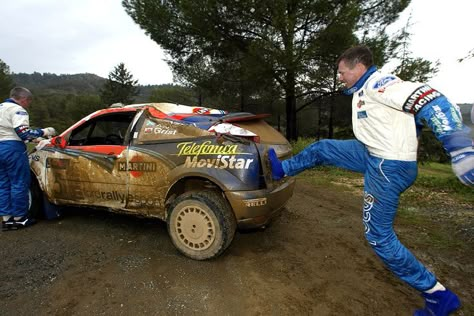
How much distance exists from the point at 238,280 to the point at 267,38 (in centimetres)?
1076

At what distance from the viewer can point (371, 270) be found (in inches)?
122

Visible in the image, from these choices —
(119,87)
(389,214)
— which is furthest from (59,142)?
(119,87)

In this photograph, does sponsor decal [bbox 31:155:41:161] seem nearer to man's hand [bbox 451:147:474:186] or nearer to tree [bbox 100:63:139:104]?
man's hand [bbox 451:147:474:186]

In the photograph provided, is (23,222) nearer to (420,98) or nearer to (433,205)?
(420,98)

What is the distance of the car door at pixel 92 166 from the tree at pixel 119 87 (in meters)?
48.1

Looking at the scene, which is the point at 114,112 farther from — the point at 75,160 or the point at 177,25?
the point at 177,25

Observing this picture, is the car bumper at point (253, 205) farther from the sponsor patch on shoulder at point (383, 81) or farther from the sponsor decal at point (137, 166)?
the sponsor patch on shoulder at point (383, 81)

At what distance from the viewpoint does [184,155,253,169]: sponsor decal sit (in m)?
3.04

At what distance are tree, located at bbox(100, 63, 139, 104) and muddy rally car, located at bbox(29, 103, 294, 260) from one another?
48472 millimetres

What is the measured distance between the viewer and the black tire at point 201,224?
3119 mm

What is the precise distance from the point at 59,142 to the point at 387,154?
3.92 meters

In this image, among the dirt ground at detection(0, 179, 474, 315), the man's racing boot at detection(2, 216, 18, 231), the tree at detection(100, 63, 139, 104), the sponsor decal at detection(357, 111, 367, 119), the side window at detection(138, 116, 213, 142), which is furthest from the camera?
the tree at detection(100, 63, 139, 104)

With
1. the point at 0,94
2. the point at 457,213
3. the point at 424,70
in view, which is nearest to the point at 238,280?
the point at 457,213

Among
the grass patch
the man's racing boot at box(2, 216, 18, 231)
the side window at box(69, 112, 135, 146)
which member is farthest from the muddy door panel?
the grass patch
